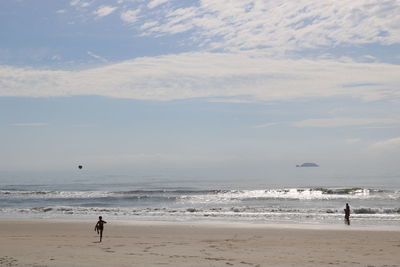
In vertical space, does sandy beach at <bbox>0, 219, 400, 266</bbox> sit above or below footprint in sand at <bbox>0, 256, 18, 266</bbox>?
above

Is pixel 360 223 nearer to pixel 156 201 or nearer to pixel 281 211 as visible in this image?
pixel 281 211

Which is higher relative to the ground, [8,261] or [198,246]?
[198,246]

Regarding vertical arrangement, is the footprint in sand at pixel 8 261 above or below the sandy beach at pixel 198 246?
below

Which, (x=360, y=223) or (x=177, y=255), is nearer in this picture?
(x=177, y=255)

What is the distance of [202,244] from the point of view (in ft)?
58.3

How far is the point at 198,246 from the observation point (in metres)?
17.2

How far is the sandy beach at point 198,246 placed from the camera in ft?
45.6

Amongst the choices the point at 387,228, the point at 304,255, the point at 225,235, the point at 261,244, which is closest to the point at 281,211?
the point at 387,228

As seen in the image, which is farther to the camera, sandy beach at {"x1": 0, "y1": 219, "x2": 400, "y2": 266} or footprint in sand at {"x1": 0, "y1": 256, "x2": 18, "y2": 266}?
sandy beach at {"x1": 0, "y1": 219, "x2": 400, "y2": 266}

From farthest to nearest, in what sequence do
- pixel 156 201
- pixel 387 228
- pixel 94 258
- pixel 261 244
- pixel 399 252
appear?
1. pixel 156 201
2. pixel 387 228
3. pixel 261 244
4. pixel 399 252
5. pixel 94 258

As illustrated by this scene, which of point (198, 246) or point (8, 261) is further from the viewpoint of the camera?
A: point (198, 246)

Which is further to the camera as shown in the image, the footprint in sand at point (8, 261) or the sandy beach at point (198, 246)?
the sandy beach at point (198, 246)

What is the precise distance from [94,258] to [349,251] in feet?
29.9

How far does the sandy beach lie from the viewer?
1390 centimetres
